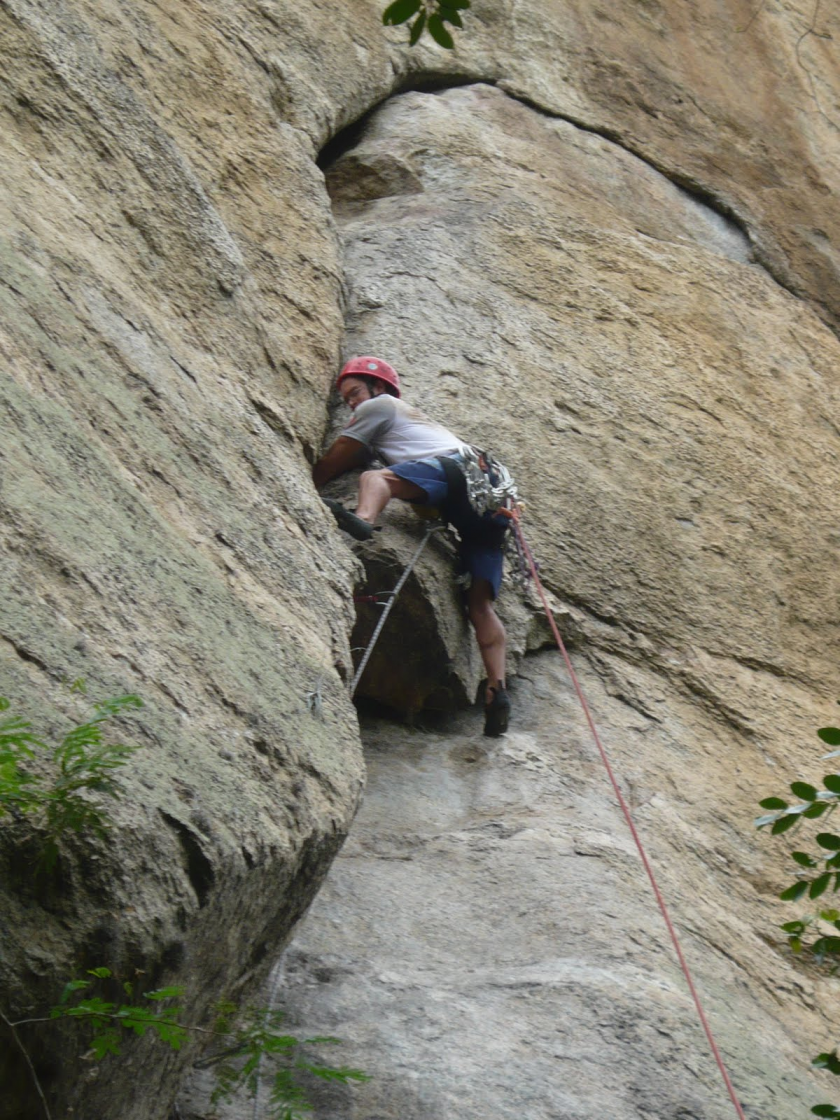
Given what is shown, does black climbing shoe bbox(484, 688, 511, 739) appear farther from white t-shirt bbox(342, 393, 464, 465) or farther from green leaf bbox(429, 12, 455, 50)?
green leaf bbox(429, 12, 455, 50)

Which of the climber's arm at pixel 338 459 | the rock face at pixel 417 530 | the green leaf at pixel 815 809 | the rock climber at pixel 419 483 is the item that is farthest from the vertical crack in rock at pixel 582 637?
the green leaf at pixel 815 809

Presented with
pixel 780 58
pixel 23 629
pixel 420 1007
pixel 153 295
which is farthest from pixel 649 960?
pixel 780 58

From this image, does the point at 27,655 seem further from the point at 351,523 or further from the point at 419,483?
the point at 419,483

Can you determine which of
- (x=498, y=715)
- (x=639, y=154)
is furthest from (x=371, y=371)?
(x=639, y=154)

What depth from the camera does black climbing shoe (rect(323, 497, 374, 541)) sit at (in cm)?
553

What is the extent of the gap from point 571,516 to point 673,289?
2241 millimetres

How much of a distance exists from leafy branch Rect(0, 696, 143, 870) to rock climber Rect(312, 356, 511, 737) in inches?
116

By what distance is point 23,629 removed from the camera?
2863 millimetres

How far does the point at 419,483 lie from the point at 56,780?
130 inches

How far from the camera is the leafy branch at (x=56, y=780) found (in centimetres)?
251

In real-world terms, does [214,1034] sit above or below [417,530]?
below

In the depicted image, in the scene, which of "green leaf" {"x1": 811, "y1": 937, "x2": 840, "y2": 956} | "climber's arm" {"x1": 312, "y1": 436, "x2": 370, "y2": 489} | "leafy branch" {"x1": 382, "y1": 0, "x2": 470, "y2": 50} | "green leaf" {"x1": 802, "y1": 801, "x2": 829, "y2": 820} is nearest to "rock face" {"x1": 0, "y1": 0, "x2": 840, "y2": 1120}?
"climber's arm" {"x1": 312, "y1": 436, "x2": 370, "y2": 489}

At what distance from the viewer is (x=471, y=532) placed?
5.93 m

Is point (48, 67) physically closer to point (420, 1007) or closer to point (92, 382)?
point (92, 382)
